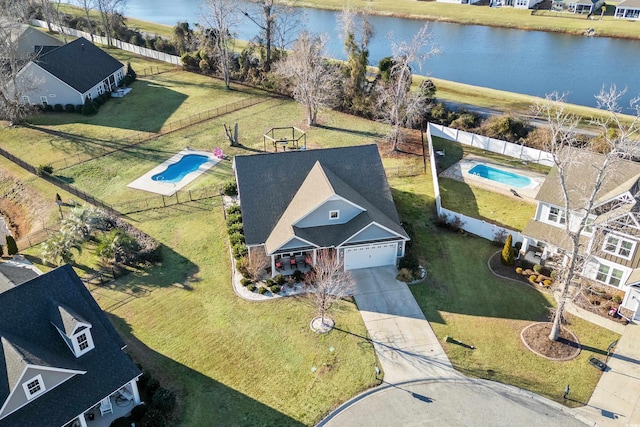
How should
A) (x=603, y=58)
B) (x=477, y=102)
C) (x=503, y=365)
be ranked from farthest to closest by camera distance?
1. (x=603, y=58)
2. (x=477, y=102)
3. (x=503, y=365)

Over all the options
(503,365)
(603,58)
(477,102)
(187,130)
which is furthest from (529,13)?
(503,365)

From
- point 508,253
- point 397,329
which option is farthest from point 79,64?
point 508,253

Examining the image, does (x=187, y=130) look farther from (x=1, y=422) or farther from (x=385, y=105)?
(x=1, y=422)

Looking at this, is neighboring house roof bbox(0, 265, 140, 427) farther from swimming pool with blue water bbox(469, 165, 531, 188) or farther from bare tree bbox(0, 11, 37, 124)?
bare tree bbox(0, 11, 37, 124)

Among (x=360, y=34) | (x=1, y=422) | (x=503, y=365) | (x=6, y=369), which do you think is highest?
(x=360, y=34)

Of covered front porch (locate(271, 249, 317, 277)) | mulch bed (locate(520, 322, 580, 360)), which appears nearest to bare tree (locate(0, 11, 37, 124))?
covered front porch (locate(271, 249, 317, 277))

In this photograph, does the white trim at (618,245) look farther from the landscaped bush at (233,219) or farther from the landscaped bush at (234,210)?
the landscaped bush at (234,210)
